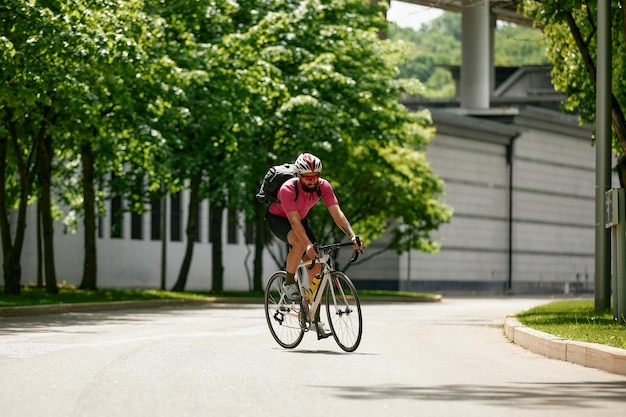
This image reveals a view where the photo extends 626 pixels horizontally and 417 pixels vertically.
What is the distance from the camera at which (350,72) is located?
42.8 meters

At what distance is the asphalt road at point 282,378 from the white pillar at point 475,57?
176 feet

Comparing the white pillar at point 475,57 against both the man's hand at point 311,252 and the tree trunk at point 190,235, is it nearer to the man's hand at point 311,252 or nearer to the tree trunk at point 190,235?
the tree trunk at point 190,235

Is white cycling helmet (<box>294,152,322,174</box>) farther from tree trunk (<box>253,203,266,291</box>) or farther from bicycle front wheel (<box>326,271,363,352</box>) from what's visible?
tree trunk (<box>253,203,266,291</box>)

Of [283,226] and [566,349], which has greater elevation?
[283,226]

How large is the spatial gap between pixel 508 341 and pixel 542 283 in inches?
2321

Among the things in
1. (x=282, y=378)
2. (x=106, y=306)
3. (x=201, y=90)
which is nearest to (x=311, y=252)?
(x=282, y=378)

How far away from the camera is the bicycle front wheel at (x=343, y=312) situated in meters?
14.1

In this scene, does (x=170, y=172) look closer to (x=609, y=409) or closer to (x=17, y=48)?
(x=17, y=48)

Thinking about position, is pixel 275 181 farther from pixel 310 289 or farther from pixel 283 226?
pixel 310 289

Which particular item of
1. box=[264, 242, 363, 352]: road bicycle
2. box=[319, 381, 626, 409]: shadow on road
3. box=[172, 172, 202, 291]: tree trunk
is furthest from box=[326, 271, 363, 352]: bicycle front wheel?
box=[172, 172, 202, 291]: tree trunk

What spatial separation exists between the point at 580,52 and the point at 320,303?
12.5 metres

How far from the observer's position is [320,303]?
1456 cm

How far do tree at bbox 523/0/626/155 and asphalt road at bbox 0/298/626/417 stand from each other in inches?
259

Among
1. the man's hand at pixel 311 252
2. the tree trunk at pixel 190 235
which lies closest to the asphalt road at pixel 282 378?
the man's hand at pixel 311 252
